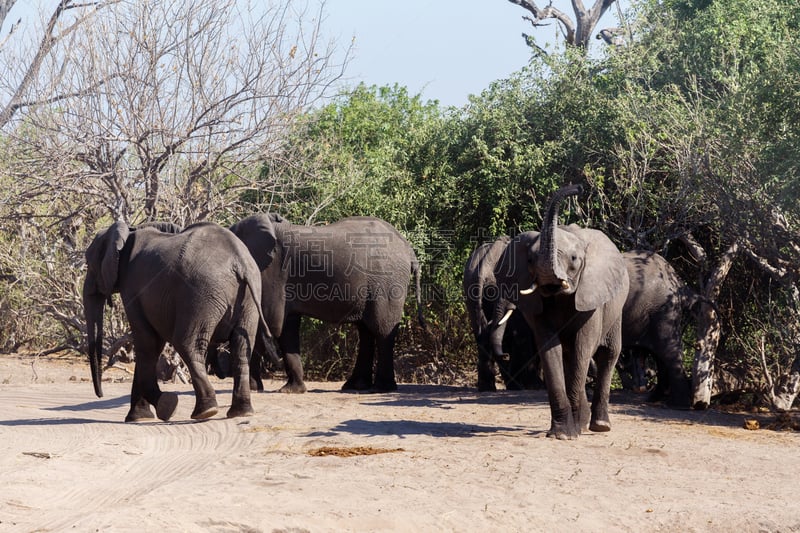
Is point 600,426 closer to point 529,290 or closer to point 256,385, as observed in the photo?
point 529,290

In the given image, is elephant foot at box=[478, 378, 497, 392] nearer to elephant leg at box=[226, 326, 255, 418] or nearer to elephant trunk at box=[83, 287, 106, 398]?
elephant leg at box=[226, 326, 255, 418]

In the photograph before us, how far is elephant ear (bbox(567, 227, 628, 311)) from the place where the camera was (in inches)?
328

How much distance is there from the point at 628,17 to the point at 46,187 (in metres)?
13.1

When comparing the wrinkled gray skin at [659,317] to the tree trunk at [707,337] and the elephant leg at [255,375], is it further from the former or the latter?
the elephant leg at [255,375]

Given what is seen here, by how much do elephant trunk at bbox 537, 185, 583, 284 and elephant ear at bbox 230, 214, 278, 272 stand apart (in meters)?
5.00

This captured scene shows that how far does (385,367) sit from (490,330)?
143cm

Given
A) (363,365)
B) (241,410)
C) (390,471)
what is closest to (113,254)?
(241,410)

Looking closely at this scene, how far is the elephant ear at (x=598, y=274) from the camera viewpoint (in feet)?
27.4

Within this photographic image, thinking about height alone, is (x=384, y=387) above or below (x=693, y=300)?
below

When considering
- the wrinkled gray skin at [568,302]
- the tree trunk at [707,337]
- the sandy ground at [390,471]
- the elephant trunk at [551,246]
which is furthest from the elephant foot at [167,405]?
the tree trunk at [707,337]

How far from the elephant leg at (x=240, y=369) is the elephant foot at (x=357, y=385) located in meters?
3.07

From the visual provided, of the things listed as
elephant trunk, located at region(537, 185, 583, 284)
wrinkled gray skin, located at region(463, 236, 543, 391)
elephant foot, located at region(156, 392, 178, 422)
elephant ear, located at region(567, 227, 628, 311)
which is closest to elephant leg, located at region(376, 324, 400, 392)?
wrinkled gray skin, located at region(463, 236, 543, 391)

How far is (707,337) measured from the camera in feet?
37.7

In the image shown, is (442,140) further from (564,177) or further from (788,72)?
(788,72)
